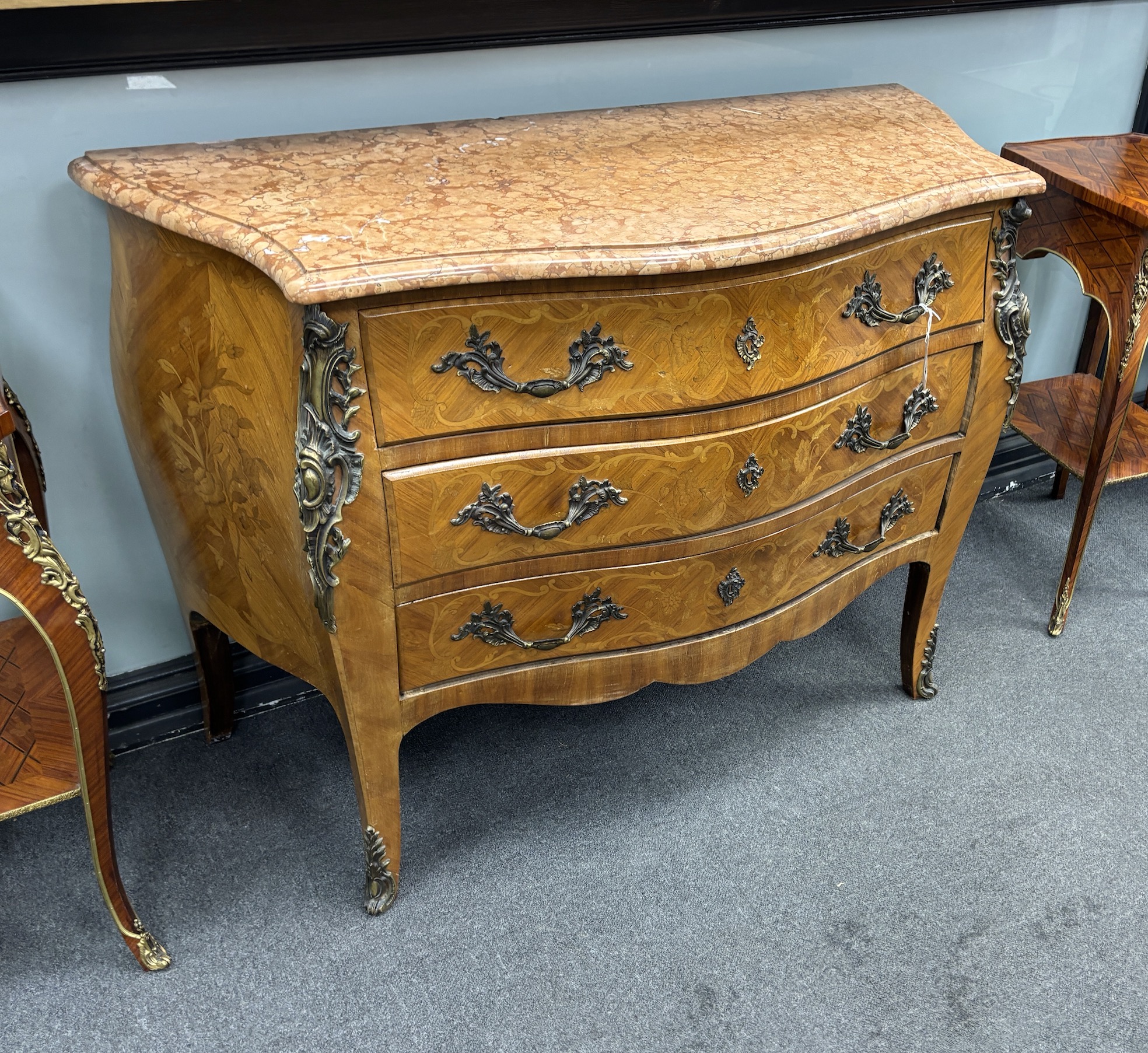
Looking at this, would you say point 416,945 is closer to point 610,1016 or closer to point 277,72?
point 610,1016

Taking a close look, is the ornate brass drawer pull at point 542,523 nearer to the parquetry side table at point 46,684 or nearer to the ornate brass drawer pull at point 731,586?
the ornate brass drawer pull at point 731,586

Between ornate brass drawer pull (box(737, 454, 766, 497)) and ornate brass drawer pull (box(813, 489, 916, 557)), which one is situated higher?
ornate brass drawer pull (box(737, 454, 766, 497))

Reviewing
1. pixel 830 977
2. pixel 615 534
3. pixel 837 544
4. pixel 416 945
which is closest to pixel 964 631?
pixel 837 544

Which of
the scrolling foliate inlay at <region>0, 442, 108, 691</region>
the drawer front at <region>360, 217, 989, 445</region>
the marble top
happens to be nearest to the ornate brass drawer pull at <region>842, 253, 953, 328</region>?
the drawer front at <region>360, 217, 989, 445</region>

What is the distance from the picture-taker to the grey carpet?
1.56 metres

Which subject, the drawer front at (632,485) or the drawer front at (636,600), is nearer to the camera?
the drawer front at (632,485)

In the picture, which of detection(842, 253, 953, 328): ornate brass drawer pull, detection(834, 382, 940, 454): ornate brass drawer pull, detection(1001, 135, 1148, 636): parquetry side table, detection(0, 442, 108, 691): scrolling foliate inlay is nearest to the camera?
detection(0, 442, 108, 691): scrolling foliate inlay

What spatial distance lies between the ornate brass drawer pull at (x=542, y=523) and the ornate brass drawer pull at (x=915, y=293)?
0.42 metres

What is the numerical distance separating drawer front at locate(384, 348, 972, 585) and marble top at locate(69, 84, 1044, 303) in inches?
10.4

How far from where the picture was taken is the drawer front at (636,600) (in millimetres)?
1485

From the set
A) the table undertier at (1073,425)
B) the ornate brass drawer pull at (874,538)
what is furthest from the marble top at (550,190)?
the table undertier at (1073,425)

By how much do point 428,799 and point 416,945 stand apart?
0.30 metres

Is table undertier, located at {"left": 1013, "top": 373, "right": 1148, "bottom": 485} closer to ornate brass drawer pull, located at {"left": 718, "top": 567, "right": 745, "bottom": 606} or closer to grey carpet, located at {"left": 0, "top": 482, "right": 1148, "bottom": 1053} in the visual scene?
grey carpet, located at {"left": 0, "top": 482, "right": 1148, "bottom": 1053}

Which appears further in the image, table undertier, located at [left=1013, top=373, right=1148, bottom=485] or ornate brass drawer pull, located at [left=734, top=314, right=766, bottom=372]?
table undertier, located at [left=1013, top=373, right=1148, bottom=485]
